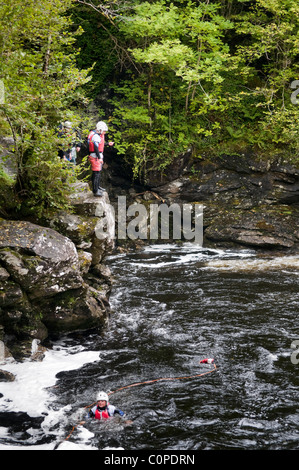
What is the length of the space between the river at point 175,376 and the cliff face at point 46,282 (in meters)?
0.49

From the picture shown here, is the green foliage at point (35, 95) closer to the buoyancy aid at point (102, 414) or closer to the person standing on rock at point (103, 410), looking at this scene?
the person standing on rock at point (103, 410)

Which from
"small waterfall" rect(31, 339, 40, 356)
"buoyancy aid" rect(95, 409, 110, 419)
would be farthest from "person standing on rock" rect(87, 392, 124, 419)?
"small waterfall" rect(31, 339, 40, 356)

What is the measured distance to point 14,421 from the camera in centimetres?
666

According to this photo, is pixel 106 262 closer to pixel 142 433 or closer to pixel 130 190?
pixel 130 190

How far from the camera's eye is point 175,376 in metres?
7.93

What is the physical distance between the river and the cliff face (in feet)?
1.62

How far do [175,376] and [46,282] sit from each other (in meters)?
3.31

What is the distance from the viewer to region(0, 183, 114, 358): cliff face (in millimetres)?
8461

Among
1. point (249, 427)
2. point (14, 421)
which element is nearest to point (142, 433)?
point (249, 427)

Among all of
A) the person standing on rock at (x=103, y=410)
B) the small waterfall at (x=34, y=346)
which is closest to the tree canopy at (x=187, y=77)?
the small waterfall at (x=34, y=346)

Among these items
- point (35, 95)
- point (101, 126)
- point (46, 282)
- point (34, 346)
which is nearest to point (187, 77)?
point (101, 126)

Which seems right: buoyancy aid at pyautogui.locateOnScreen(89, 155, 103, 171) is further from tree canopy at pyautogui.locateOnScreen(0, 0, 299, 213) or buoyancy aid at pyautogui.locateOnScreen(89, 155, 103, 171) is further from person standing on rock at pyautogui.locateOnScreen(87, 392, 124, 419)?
person standing on rock at pyautogui.locateOnScreen(87, 392, 124, 419)
